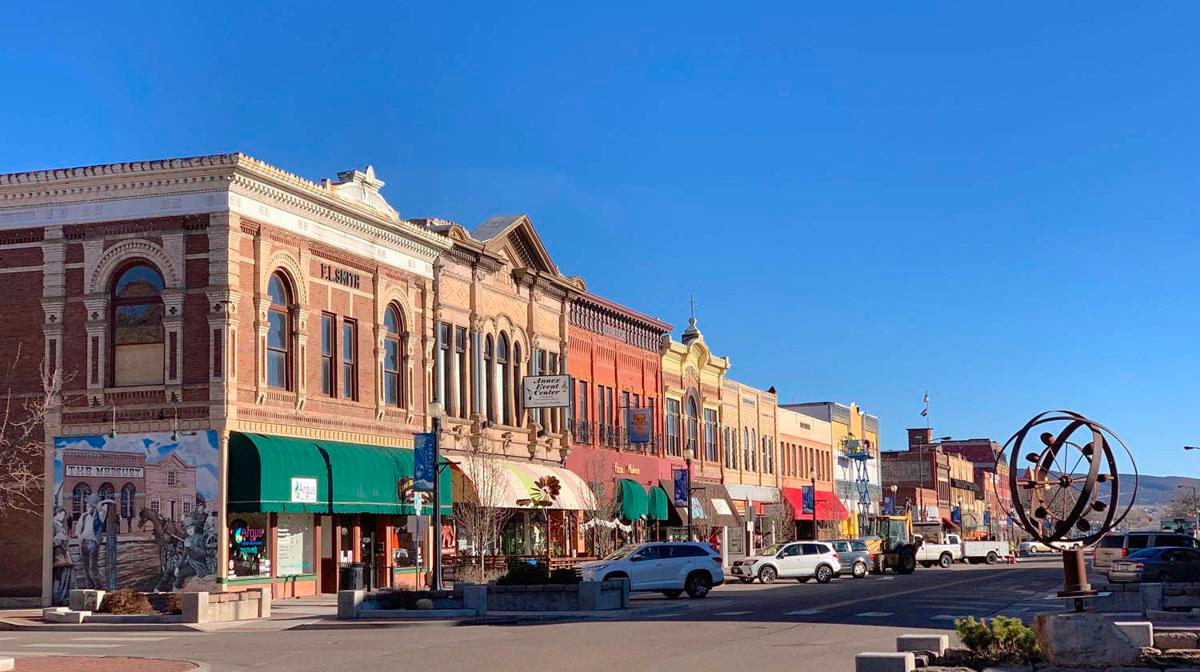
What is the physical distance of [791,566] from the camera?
176ft

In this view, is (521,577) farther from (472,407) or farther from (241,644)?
(472,407)

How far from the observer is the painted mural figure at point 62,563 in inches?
1492

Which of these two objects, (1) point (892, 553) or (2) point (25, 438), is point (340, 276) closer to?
(2) point (25, 438)

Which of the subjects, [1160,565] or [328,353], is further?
[1160,565]

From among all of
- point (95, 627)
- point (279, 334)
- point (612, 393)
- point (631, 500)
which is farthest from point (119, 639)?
point (612, 393)

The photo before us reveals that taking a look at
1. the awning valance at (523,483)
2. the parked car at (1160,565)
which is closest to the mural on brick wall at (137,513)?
the awning valance at (523,483)

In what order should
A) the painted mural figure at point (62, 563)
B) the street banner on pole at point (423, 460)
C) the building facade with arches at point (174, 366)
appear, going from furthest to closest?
the street banner on pole at point (423, 460)
the painted mural figure at point (62, 563)
the building facade with arches at point (174, 366)

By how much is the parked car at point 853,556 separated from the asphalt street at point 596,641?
69.1ft

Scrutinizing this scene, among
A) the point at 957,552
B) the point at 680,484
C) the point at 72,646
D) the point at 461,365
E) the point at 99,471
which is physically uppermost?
the point at 461,365

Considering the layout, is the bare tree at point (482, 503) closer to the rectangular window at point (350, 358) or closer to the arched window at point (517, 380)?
the arched window at point (517, 380)

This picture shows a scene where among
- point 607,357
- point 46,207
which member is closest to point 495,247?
point 607,357

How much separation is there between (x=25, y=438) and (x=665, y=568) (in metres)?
18.3

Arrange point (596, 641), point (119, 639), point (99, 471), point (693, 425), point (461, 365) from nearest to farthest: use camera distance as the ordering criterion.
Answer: point (596, 641), point (119, 639), point (99, 471), point (461, 365), point (693, 425)

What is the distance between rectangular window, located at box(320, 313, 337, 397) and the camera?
1690 inches
